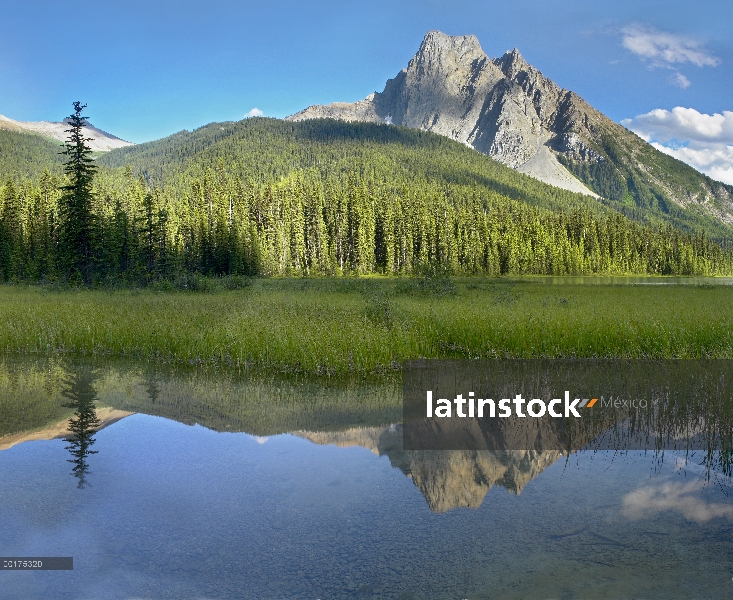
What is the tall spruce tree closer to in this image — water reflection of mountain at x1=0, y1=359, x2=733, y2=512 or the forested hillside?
the forested hillside

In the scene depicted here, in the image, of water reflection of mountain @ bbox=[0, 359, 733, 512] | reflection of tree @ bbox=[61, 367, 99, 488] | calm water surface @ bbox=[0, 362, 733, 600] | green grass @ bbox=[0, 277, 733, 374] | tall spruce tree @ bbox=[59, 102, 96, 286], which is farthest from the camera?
tall spruce tree @ bbox=[59, 102, 96, 286]

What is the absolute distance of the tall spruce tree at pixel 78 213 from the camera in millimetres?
40344

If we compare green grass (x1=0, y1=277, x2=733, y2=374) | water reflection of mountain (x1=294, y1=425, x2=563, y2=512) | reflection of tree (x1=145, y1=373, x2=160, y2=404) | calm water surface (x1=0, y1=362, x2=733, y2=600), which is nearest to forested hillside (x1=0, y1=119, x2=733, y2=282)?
green grass (x1=0, y1=277, x2=733, y2=374)

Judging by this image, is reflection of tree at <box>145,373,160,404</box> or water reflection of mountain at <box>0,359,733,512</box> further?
reflection of tree at <box>145,373,160,404</box>

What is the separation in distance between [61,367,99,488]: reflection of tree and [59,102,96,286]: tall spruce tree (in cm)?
3001

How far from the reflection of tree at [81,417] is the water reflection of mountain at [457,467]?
3305 millimetres

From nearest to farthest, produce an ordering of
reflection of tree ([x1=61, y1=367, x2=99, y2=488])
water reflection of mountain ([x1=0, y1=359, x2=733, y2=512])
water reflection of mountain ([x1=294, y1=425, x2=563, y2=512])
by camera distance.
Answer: water reflection of mountain ([x1=294, y1=425, x2=563, y2=512])
water reflection of mountain ([x1=0, y1=359, x2=733, y2=512])
reflection of tree ([x1=61, y1=367, x2=99, y2=488])

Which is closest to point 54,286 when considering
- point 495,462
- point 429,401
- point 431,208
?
point 429,401

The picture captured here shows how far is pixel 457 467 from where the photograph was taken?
24.6 feet

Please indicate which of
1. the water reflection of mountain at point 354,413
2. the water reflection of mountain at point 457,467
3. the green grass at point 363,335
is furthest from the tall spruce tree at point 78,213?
the water reflection of mountain at point 457,467

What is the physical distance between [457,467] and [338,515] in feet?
6.86

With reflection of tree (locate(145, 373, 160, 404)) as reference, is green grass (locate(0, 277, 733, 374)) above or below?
above

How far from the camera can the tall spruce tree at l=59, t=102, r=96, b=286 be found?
40.3 meters

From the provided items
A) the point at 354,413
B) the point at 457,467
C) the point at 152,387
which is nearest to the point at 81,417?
the point at 152,387
